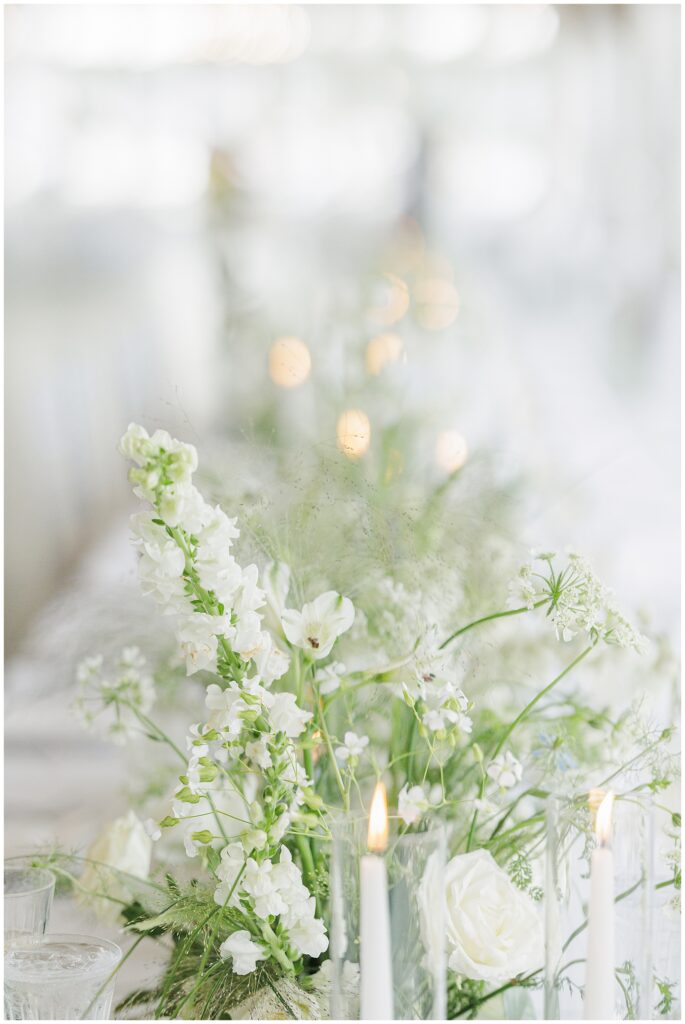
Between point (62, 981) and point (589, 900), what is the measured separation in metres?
0.31

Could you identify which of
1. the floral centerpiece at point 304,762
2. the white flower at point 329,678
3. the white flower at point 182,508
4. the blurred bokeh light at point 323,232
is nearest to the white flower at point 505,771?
the floral centerpiece at point 304,762

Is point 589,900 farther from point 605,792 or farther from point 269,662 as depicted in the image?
point 269,662

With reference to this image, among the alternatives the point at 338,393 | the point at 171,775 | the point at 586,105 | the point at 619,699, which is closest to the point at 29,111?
the point at 338,393

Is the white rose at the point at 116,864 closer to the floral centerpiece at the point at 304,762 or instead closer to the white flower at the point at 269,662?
the floral centerpiece at the point at 304,762

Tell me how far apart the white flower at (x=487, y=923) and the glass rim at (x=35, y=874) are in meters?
0.28

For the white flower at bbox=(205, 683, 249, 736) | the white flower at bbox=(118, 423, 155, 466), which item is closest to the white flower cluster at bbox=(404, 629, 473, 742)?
the white flower at bbox=(205, 683, 249, 736)

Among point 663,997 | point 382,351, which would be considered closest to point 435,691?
point 663,997

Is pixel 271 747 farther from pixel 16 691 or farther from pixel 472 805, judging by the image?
pixel 16 691

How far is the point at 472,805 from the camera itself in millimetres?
647

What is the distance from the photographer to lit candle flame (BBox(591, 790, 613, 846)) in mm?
497

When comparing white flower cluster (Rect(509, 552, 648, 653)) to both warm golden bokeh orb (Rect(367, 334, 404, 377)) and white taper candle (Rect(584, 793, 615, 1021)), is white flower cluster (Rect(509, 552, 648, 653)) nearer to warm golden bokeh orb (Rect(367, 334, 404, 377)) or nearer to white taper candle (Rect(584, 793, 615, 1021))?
white taper candle (Rect(584, 793, 615, 1021))

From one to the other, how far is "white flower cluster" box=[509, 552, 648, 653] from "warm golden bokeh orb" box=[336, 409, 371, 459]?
0.19 m

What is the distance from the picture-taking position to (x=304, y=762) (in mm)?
619

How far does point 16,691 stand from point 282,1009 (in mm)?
429
